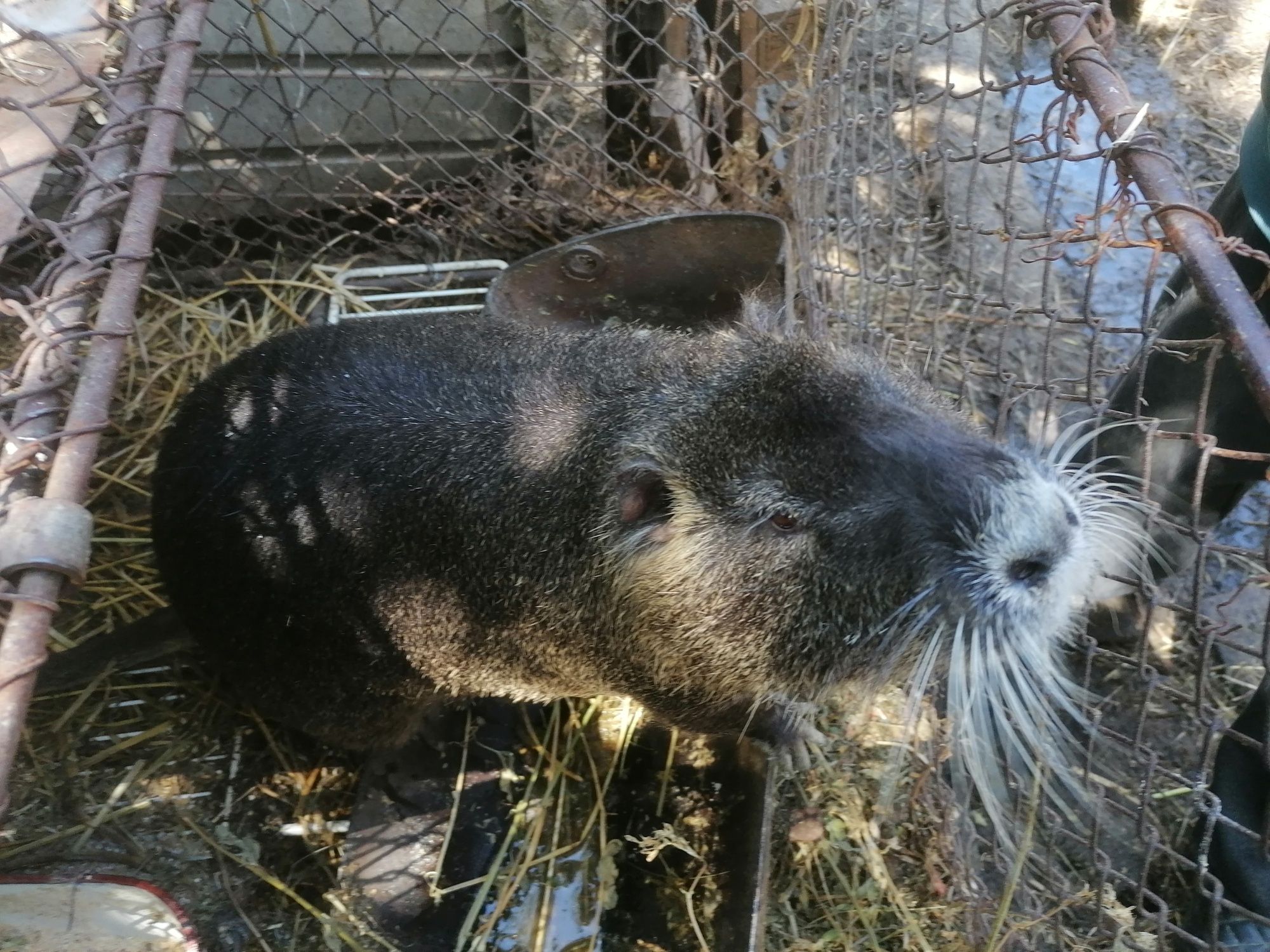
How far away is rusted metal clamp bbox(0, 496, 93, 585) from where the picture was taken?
4.57 feet

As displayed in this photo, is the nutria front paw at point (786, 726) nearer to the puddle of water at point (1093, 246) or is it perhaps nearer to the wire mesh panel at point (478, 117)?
the puddle of water at point (1093, 246)

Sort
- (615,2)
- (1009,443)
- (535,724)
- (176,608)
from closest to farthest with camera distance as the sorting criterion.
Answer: (1009,443), (176,608), (535,724), (615,2)

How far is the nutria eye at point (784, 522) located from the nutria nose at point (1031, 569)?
1.44 ft

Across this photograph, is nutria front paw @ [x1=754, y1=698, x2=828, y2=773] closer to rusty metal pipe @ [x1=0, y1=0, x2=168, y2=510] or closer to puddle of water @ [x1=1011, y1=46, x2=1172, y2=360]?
rusty metal pipe @ [x1=0, y1=0, x2=168, y2=510]

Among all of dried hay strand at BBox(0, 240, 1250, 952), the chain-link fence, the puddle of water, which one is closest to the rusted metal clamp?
the chain-link fence

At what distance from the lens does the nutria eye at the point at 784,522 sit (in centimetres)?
193

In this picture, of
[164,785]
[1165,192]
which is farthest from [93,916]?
[1165,192]

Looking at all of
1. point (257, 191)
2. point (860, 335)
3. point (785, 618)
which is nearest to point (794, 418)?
point (785, 618)

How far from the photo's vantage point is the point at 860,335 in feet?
10.3

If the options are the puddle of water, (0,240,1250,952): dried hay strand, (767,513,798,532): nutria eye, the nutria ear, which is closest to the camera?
(767,513,798,532): nutria eye

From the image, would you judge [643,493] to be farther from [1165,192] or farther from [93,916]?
[93,916]

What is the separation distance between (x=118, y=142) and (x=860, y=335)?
2.29m

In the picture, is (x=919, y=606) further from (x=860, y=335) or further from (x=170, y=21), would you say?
(x=170, y=21)

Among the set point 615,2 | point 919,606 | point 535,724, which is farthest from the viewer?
point 615,2
